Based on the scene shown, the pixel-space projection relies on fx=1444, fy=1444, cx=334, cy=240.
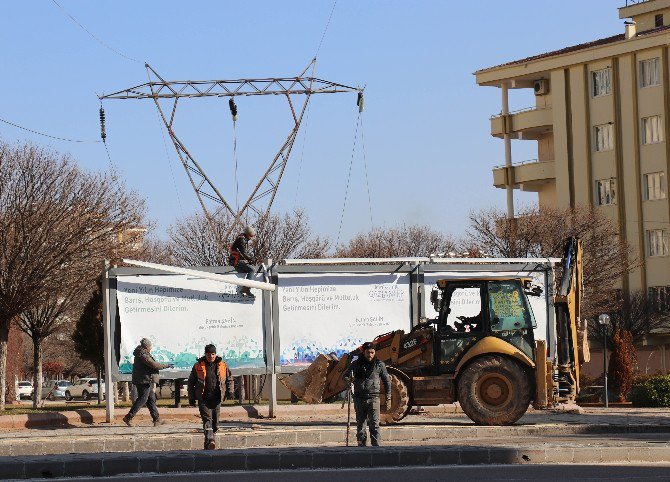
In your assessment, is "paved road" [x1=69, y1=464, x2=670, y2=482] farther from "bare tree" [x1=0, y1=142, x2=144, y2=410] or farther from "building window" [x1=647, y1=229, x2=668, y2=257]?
"building window" [x1=647, y1=229, x2=668, y2=257]

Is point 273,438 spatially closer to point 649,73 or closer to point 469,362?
point 469,362

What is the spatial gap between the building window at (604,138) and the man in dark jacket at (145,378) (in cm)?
5391

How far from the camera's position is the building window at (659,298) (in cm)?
7175

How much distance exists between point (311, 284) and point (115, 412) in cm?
451

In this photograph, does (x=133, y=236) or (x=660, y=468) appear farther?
(x=133, y=236)

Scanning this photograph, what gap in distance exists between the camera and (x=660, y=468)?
16.8m

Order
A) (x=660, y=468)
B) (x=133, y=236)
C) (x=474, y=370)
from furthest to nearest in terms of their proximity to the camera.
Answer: (x=133, y=236) → (x=474, y=370) → (x=660, y=468)

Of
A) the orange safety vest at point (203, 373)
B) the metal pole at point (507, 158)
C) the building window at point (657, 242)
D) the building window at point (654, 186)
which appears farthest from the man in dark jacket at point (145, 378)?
the metal pole at point (507, 158)

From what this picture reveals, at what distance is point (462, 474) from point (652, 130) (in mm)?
60369

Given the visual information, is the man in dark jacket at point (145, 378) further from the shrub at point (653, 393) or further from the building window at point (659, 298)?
the building window at point (659, 298)

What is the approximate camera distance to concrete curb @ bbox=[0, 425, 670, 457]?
20.7 metres

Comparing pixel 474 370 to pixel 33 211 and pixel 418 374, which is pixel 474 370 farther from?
pixel 33 211

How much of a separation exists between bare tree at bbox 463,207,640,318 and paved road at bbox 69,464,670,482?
46.3m

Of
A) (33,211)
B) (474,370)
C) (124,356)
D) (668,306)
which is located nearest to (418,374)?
(474,370)
